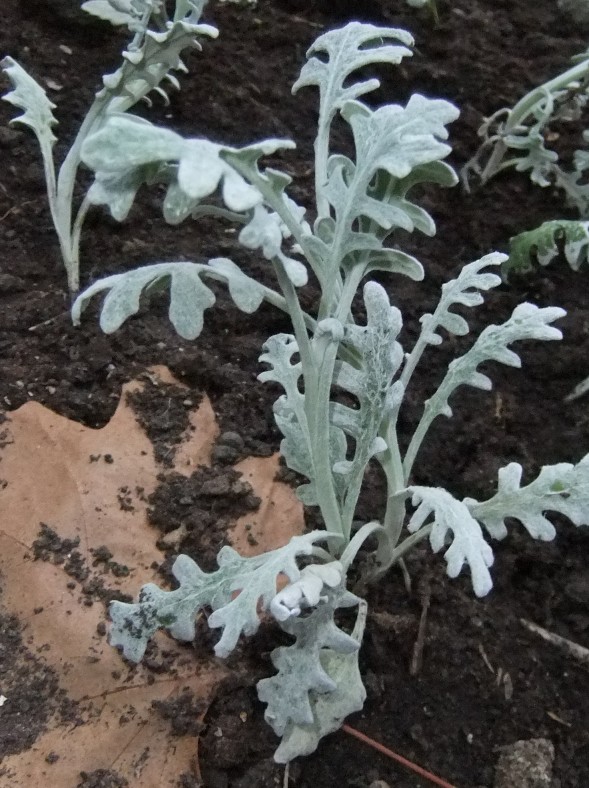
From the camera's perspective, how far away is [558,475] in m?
0.94

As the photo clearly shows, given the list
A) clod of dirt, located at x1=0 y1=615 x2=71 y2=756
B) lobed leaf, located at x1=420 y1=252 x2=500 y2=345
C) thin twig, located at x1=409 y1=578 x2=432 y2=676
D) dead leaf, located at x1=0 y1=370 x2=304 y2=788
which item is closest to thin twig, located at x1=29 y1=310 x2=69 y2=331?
dead leaf, located at x1=0 y1=370 x2=304 y2=788

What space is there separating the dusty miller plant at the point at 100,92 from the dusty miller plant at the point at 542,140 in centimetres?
73

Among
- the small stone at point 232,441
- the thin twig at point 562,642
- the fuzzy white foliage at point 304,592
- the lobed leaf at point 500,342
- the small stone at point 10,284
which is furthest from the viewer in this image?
the small stone at point 10,284

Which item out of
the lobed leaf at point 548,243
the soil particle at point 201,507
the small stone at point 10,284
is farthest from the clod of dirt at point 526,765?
the small stone at point 10,284

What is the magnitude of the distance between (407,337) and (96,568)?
74cm

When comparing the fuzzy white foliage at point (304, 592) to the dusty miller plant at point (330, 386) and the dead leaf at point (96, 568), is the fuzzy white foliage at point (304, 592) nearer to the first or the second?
the dusty miller plant at point (330, 386)

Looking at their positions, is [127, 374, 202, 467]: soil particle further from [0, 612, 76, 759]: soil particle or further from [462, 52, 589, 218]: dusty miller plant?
[462, 52, 589, 218]: dusty miller plant

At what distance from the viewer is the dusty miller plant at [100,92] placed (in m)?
1.29

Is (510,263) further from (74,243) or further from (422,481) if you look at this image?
(74,243)

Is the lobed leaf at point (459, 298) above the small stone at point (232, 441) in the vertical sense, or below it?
above

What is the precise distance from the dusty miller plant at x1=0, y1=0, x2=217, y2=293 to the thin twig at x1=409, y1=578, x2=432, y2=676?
0.83m

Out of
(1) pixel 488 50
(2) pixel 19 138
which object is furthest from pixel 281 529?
(1) pixel 488 50

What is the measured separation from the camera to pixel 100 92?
136 centimetres

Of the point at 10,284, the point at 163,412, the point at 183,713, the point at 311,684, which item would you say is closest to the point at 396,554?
the point at 311,684
